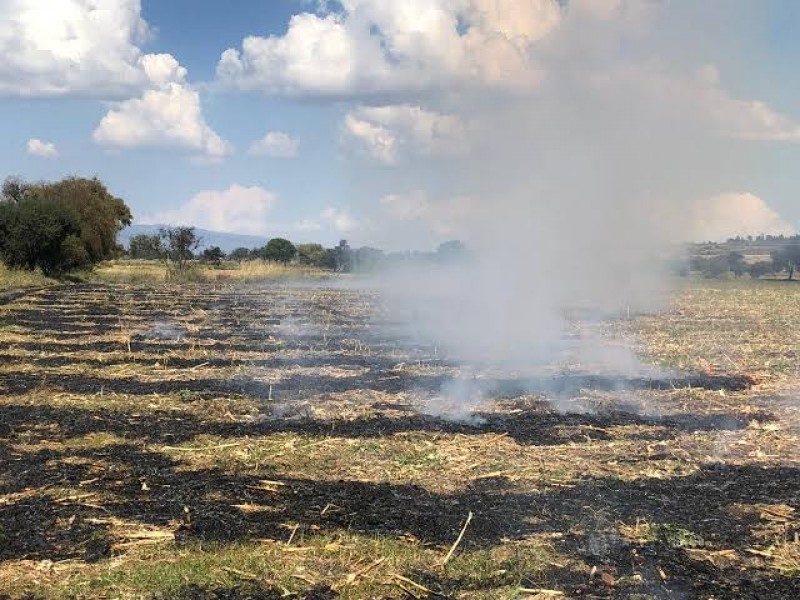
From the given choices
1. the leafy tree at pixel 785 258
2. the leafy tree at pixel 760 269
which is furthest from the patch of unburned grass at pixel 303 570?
the leafy tree at pixel 785 258

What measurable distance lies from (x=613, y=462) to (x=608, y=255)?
17.0 m

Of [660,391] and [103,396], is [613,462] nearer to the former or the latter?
[660,391]

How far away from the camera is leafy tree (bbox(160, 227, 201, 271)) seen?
58219mm

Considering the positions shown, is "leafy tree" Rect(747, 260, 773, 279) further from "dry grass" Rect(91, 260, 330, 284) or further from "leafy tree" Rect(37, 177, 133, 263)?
"leafy tree" Rect(37, 177, 133, 263)

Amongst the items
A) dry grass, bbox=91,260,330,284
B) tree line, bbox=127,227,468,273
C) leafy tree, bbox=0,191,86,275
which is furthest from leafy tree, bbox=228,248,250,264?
leafy tree, bbox=0,191,86,275

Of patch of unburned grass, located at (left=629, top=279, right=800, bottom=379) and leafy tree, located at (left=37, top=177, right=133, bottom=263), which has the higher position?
leafy tree, located at (left=37, top=177, right=133, bottom=263)

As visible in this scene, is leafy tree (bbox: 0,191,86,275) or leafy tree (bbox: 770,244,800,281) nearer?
leafy tree (bbox: 0,191,86,275)

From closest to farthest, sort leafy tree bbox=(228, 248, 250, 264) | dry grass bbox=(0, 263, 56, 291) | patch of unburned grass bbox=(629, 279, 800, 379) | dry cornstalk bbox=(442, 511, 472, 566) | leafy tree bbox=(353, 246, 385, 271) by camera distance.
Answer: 1. dry cornstalk bbox=(442, 511, 472, 566)
2. patch of unburned grass bbox=(629, 279, 800, 379)
3. dry grass bbox=(0, 263, 56, 291)
4. leafy tree bbox=(353, 246, 385, 271)
5. leafy tree bbox=(228, 248, 250, 264)

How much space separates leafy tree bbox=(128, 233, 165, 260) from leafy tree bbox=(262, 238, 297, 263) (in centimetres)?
1255

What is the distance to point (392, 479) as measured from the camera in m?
7.21

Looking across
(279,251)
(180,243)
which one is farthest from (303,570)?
(279,251)

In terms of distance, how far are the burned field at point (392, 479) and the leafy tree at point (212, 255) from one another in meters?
52.9

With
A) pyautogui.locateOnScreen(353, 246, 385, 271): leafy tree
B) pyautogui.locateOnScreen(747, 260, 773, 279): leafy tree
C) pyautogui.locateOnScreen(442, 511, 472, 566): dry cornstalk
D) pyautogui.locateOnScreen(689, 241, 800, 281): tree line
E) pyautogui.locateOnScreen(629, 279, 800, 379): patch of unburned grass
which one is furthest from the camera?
pyautogui.locateOnScreen(689, 241, 800, 281): tree line

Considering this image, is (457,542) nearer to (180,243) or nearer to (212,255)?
(180,243)
